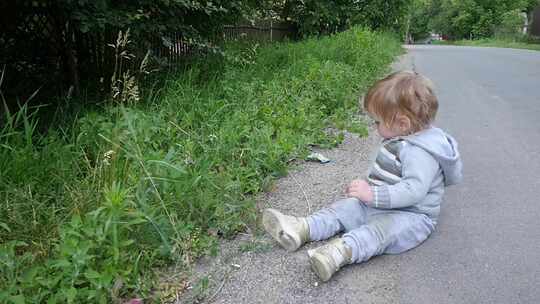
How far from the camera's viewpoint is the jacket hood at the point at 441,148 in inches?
92.0

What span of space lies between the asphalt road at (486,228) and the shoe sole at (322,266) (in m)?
0.30

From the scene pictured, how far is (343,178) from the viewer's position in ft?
10.6

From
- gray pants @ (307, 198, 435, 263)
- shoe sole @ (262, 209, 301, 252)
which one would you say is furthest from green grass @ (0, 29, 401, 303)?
gray pants @ (307, 198, 435, 263)

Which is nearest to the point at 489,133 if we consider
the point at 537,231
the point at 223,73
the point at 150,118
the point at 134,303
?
the point at 537,231

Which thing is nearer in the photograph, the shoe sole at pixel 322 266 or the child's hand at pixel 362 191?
the shoe sole at pixel 322 266

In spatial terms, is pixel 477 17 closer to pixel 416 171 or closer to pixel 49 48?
pixel 49 48

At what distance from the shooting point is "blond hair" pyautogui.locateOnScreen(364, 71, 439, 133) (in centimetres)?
238

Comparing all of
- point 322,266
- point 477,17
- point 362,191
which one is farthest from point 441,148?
point 477,17

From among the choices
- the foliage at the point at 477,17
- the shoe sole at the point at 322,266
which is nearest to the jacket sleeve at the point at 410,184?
the shoe sole at the point at 322,266

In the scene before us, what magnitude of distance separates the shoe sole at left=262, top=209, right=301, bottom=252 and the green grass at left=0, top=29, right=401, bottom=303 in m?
0.18

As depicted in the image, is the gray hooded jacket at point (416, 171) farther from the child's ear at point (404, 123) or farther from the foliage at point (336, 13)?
the foliage at point (336, 13)

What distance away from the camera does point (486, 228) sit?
101 inches

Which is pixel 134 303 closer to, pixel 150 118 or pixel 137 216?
pixel 137 216

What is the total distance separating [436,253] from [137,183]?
1.51 metres
